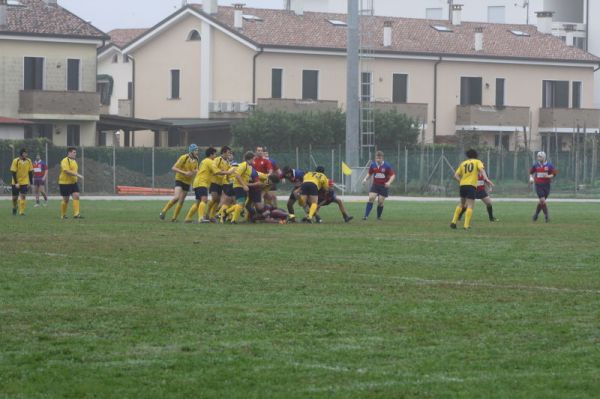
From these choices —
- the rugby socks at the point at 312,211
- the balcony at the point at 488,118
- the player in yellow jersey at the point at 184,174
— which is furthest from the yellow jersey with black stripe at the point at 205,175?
the balcony at the point at 488,118

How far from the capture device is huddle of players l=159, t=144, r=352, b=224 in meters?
28.6

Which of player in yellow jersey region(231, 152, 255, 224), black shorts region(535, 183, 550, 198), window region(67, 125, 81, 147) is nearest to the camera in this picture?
player in yellow jersey region(231, 152, 255, 224)

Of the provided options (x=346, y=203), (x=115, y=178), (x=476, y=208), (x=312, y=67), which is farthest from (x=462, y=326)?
(x=312, y=67)

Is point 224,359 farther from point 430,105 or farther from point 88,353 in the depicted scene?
point 430,105

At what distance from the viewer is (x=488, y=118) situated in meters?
72.6

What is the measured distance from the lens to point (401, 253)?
20250 millimetres

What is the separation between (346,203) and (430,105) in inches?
1090

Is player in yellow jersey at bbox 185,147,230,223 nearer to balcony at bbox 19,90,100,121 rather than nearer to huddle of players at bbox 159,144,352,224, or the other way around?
huddle of players at bbox 159,144,352,224

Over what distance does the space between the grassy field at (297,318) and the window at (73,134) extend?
41.0 m

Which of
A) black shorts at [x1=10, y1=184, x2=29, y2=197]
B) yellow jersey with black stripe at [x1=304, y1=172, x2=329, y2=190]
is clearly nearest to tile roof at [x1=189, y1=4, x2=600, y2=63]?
black shorts at [x1=10, y1=184, x2=29, y2=197]

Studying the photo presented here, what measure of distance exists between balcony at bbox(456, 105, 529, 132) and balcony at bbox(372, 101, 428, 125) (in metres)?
2.38

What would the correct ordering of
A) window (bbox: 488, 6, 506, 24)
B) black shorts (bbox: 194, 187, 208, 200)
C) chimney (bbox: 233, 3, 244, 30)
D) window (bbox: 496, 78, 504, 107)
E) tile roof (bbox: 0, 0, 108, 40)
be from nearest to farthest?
black shorts (bbox: 194, 187, 208, 200), tile roof (bbox: 0, 0, 108, 40), chimney (bbox: 233, 3, 244, 30), window (bbox: 496, 78, 504, 107), window (bbox: 488, 6, 506, 24)

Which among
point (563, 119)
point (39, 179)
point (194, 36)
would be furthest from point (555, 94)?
point (39, 179)

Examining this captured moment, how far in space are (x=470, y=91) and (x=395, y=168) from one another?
1606 cm
